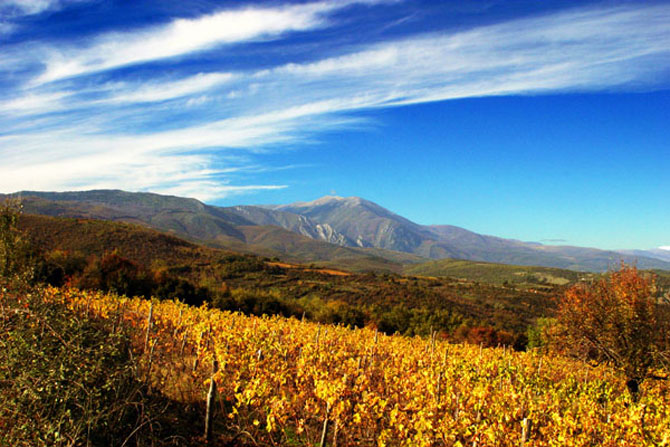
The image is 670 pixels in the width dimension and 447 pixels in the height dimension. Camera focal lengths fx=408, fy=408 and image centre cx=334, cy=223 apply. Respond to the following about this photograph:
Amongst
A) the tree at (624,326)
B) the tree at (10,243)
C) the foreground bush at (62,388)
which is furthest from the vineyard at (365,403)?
the tree at (10,243)

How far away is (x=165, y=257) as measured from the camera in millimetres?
54844

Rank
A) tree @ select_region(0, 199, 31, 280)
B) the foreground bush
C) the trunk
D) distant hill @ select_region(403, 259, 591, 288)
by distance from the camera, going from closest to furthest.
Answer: the foreground bush
the trunk
tree @ select_region(0, 199, 31, 280)
distant hill @ select_region(403, 259, 591, 288)

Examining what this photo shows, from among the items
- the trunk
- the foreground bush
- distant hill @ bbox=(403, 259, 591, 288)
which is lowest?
distant hill @ bbox=(403, 259, 591, 288)

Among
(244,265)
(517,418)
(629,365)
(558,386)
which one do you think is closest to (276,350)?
(517,418)

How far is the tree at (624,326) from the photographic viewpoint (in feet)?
41.6

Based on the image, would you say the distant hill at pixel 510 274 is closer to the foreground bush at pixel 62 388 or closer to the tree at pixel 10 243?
the tree at pixel 10 243

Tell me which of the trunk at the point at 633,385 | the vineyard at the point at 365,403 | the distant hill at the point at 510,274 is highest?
the vineyard at the point at 365,403

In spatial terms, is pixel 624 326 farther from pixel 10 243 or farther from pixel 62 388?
pixel 10 243

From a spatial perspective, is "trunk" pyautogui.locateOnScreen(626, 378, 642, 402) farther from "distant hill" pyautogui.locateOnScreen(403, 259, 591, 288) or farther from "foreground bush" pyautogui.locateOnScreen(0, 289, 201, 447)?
"distant hill" pyautogui.locateOnScreen(403, 259, 591, 288)

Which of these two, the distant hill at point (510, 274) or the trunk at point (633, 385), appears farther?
the distant hill at point (510, 274)

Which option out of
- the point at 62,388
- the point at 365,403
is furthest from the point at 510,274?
the point at 62,388

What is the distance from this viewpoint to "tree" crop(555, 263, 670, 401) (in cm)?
1267

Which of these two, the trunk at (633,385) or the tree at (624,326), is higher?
the tree at (624,326)

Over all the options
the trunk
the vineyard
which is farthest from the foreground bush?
the trunk
